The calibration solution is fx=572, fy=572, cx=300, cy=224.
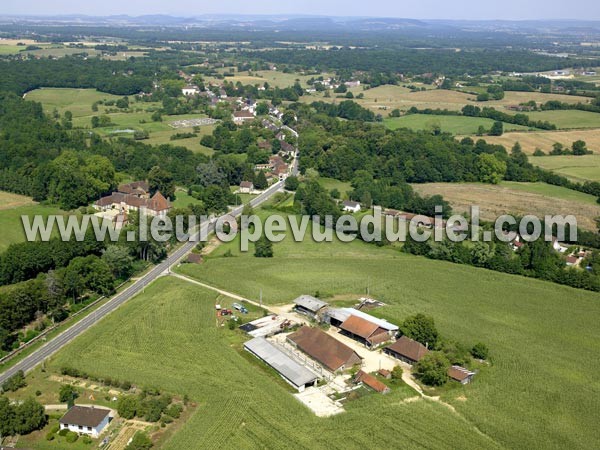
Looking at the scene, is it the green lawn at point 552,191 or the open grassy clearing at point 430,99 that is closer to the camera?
the green lawn at point 552,191

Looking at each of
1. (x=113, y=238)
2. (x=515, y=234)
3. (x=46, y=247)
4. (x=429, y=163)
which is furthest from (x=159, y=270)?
(x=429, y=163)

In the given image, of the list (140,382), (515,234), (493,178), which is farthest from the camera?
(493,178)

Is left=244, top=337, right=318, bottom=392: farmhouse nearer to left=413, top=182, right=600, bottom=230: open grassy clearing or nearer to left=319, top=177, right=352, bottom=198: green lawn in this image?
left=413, top=182, right=600, bottom=230: open grassy clearing

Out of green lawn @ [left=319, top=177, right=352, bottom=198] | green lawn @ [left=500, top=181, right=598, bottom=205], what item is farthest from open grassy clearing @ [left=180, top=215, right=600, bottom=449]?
green lawn @ [left=500, top=181, right=598, bottom=205]

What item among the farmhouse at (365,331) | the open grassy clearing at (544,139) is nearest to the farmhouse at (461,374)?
the farmhouse at (365,331)

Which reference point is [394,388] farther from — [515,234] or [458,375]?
[515,234]

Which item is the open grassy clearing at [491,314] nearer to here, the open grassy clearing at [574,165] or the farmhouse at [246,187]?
the farmhouse at [246,187]
